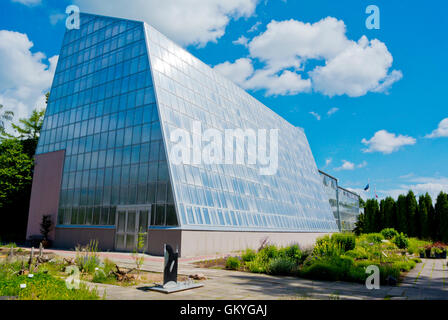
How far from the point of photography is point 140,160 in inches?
962

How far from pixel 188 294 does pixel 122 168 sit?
18.4m

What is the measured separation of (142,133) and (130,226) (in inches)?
283

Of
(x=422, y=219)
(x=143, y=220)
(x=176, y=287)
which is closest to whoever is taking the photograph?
(x=176, y=287)

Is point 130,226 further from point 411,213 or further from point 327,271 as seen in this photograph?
point 411,213

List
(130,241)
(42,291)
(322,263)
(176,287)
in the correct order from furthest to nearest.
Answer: (130,241) < (322,263) < (176,287) < (42,291)

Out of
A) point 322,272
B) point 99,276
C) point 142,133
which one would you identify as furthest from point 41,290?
point 142,133

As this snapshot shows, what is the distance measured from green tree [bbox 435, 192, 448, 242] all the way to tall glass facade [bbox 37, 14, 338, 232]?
19419mm

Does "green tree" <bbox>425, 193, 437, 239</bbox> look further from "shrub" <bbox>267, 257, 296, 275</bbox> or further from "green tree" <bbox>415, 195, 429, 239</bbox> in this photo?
"shrub" <bbox>267, 257, 296, 275</bbox>

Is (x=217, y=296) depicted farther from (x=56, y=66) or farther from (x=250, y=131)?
(x=56, y=66)

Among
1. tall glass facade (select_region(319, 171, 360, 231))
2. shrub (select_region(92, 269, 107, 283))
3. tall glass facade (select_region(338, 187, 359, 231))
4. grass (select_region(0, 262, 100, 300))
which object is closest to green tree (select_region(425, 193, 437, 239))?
tall glass facade (select_region(319, 171, 360, 231))

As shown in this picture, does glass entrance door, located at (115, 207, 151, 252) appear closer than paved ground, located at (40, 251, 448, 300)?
No

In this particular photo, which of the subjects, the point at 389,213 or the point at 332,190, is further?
the point at 332,190

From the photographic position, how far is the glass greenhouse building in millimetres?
23016

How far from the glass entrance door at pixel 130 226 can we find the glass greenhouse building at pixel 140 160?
3.0 inches
